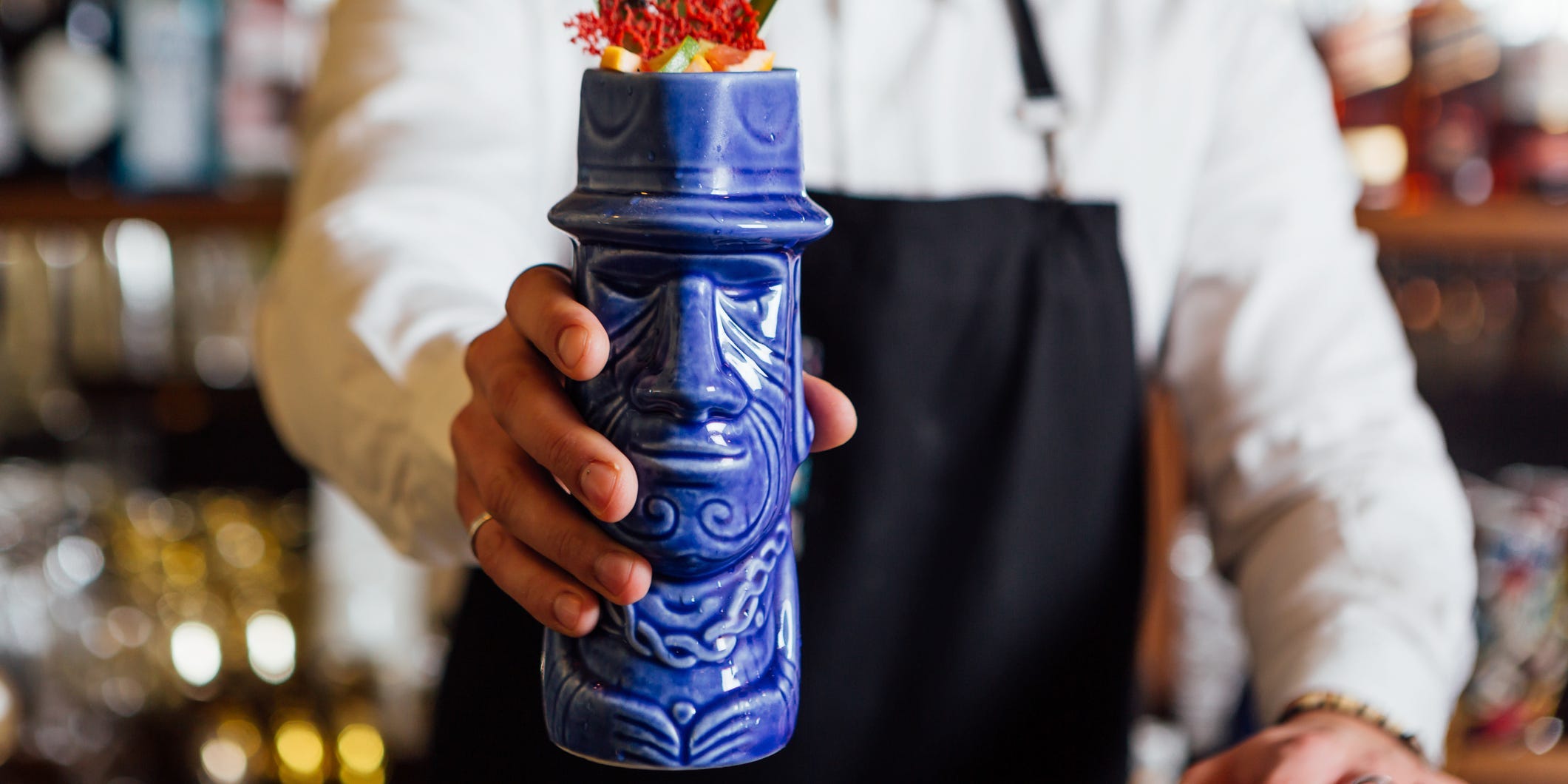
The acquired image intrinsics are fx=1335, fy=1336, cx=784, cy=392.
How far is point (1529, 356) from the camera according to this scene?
62.6 inches

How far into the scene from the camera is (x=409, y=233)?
792mm

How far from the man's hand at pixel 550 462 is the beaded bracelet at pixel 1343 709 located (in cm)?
36

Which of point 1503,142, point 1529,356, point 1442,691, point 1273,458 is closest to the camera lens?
point 1442,691

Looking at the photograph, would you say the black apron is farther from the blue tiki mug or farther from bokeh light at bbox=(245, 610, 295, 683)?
bokeh light at bbox=(245, 610, 295, 683)

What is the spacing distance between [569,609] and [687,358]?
0.11m

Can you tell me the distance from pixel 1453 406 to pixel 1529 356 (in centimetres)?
10

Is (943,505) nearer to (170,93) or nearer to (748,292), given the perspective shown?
(748,292)

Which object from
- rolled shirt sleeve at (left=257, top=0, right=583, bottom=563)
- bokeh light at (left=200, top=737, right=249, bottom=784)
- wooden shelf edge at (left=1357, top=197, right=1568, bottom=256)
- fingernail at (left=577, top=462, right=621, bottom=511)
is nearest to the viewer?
fingernail at (left=577, top=462, right=621, bottom=511)

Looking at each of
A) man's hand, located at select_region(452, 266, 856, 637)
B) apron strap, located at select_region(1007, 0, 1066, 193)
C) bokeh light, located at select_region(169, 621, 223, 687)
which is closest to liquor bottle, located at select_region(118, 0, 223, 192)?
bokeh light, located at select_region(169, 621, 223, 687)

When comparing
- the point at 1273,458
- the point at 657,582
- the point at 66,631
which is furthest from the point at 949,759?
the point at 66,631

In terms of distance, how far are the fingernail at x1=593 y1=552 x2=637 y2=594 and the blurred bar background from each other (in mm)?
996

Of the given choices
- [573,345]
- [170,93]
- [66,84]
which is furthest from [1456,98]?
[66,84]

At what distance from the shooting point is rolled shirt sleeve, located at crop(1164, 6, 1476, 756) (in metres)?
0.85

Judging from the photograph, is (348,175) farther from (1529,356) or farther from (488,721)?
(1529,356)
